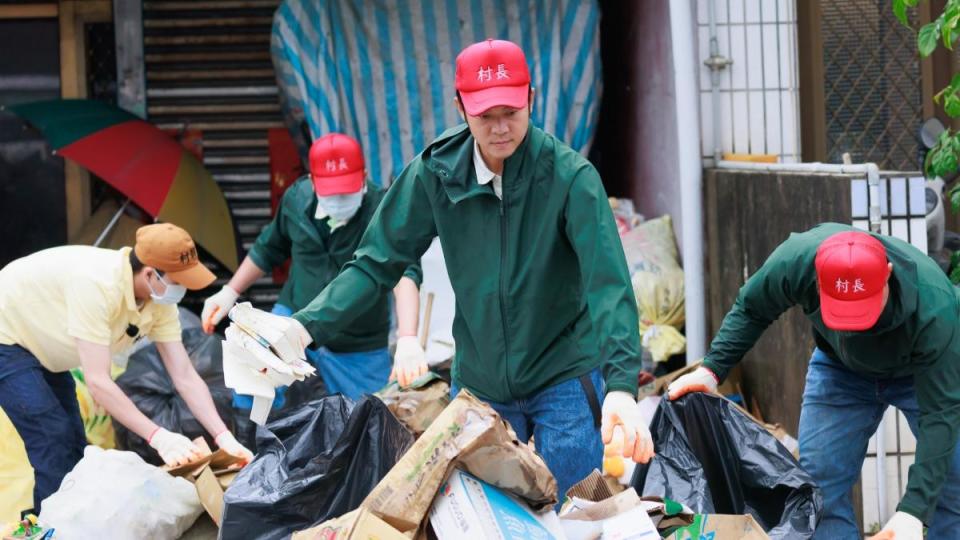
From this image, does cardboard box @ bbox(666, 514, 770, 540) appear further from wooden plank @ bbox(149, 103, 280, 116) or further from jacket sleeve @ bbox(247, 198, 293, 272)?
wooden plank @ bbox(149, 103, 280, 116)

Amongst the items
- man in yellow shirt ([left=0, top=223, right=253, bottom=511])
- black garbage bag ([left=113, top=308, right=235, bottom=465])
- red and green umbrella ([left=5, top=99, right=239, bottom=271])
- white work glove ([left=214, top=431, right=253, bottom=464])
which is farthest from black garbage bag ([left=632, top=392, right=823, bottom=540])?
red and green umbrella ([left=5, top=99, right=239, bottom=271])

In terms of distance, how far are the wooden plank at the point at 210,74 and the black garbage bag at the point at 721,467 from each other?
503 centimetres

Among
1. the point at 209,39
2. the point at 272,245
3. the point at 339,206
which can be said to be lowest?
the point at 272,245

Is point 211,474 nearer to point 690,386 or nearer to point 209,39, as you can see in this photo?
point 690,386

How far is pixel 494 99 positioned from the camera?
3.38 meters

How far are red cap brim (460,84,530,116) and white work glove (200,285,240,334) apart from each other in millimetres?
1898

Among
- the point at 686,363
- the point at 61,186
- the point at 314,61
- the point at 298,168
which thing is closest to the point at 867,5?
the point at 686,363

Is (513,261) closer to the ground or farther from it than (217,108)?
closer to the ground

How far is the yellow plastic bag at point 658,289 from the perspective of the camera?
6715 mm

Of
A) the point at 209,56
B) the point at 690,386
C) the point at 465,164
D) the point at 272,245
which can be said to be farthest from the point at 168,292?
the point at 209,56

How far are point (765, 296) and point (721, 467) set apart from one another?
0.52 m

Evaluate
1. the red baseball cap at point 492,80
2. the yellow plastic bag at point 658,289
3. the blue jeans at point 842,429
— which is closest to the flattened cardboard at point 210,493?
the red baseball cap at point 492,80

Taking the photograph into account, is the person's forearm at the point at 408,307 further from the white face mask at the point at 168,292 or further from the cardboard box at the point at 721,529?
the cardboard box at the point at 721,529

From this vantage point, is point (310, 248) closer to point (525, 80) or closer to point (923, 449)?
point (525, 80)
